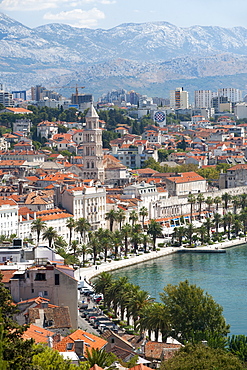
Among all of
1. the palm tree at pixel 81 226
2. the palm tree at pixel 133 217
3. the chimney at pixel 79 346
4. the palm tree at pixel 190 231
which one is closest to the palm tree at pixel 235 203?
the palm tree at pixel 133 217

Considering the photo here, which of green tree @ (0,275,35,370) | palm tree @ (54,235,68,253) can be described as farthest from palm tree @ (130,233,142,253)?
green tree @ (0,275,35,370)

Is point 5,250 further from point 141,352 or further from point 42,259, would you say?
point 141,352

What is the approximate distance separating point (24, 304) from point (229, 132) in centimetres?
13471

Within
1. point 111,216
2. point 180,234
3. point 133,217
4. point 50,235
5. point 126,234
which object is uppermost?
point 50,235

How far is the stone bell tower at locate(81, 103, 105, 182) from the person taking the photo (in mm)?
104125

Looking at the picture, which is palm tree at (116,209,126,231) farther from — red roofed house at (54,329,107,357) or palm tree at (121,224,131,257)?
red roofed house at (54,329,107,357)

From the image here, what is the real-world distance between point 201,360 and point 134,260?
39.5m

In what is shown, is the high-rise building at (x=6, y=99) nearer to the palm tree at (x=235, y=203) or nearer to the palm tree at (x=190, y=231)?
the palm tree at (x=235, y=203)

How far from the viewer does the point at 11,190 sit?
3543 inches

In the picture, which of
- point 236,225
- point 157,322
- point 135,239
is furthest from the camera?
point 236,225

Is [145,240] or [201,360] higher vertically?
[201,360]

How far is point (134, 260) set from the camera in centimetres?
7106

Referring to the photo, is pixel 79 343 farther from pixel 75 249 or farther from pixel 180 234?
pixel 180 234

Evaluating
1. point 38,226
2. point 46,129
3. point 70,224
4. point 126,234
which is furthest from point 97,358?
point 46,129
